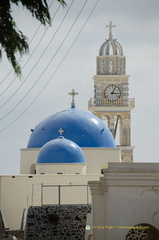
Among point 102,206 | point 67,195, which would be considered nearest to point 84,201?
point 67,195

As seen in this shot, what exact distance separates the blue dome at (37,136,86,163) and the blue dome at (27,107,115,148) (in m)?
3.89

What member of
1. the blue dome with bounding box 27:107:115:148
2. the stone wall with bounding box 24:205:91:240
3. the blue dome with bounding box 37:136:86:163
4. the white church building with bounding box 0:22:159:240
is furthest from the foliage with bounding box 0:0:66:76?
the blue dome with bounding box 27:107:115:148

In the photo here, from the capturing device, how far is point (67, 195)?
139ft

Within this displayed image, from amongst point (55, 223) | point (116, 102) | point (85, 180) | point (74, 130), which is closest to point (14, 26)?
point (55, 223)

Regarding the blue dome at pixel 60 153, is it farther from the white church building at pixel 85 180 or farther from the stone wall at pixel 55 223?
the stone wall at pixel 55 223

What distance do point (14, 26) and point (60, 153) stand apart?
89.8 ft

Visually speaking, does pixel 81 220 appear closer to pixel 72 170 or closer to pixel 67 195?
pixel 67 195

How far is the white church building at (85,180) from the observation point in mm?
25984

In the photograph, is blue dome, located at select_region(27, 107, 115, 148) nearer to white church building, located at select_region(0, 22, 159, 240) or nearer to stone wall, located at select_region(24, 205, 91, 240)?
white church building, located at select_region(0, 22, 159, 240)

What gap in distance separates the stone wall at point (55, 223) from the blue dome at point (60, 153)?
10310mm

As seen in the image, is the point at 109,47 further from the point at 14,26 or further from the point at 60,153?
the point at 14,26

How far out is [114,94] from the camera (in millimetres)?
67562

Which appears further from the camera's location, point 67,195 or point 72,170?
point 72,170

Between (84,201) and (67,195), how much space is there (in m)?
1.08
